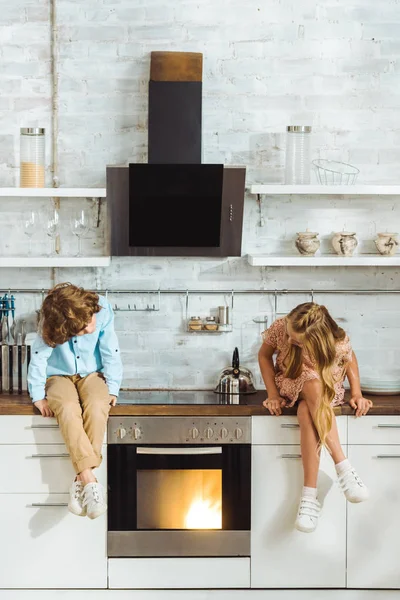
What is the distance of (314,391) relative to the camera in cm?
367

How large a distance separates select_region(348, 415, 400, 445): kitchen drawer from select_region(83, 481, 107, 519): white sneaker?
1.13 m

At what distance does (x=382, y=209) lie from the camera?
14.2 ft

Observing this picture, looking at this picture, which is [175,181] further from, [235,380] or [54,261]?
[235,380]

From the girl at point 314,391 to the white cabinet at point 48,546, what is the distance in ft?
3.03

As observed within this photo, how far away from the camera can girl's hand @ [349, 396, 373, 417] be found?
3.76 metres

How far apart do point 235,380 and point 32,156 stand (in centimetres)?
145

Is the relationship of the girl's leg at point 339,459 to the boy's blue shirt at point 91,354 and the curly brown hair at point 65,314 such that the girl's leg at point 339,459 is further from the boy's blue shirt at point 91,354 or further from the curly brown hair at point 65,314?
the curly brown hair at point 65,314

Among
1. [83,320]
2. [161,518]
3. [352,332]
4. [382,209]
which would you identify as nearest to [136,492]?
[161,518]

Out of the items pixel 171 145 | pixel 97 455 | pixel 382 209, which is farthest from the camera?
pixel 382 209

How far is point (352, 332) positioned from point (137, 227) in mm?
1230

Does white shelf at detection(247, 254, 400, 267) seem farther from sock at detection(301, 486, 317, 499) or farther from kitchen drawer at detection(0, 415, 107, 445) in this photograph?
kitchen drawer at detection(0, 415, 107, 445)

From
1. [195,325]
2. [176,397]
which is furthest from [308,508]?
[195,325]

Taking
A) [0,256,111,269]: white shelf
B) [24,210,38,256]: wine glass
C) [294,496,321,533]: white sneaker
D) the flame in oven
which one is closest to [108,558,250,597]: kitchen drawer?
the flame in oven

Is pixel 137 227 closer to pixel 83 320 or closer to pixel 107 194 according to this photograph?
pixel 107 194
